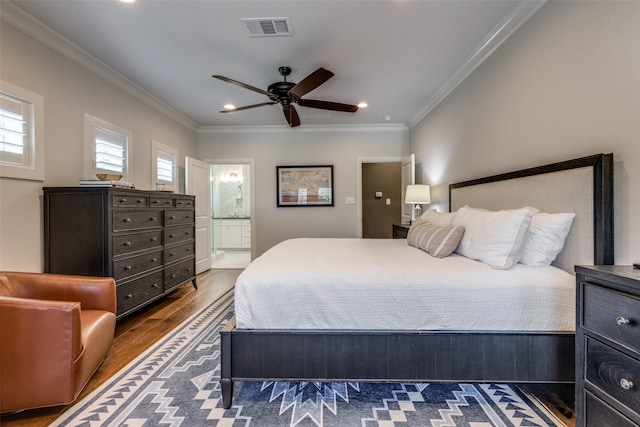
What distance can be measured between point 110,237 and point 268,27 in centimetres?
213

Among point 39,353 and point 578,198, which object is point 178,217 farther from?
point 578,198

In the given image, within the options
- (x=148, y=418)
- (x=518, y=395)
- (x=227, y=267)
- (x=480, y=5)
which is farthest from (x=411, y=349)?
(x=227, y=267)

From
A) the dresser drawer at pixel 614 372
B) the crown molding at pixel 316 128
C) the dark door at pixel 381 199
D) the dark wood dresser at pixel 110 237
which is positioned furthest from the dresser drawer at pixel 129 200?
the dark door at pixel 381 199

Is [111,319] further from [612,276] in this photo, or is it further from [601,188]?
[601,188]

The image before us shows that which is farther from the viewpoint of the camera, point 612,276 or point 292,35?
point 292,35

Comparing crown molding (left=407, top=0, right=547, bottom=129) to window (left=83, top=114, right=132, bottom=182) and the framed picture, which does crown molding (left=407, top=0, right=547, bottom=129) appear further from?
window (left=83, top=114, right=132, bottom=182)

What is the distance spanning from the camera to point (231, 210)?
763 centimetres

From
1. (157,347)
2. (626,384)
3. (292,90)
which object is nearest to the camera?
(626,384)

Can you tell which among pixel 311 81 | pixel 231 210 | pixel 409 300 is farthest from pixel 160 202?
pixel 231 210

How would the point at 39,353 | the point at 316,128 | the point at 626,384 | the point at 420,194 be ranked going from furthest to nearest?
the point at 316,128 < the point at 420,194 < the point at 39,353 < the point at 626,384

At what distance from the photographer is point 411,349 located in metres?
1.48

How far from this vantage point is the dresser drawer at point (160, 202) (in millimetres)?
2928

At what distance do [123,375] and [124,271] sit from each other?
984mm

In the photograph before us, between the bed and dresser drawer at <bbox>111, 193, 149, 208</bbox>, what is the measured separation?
165cm
